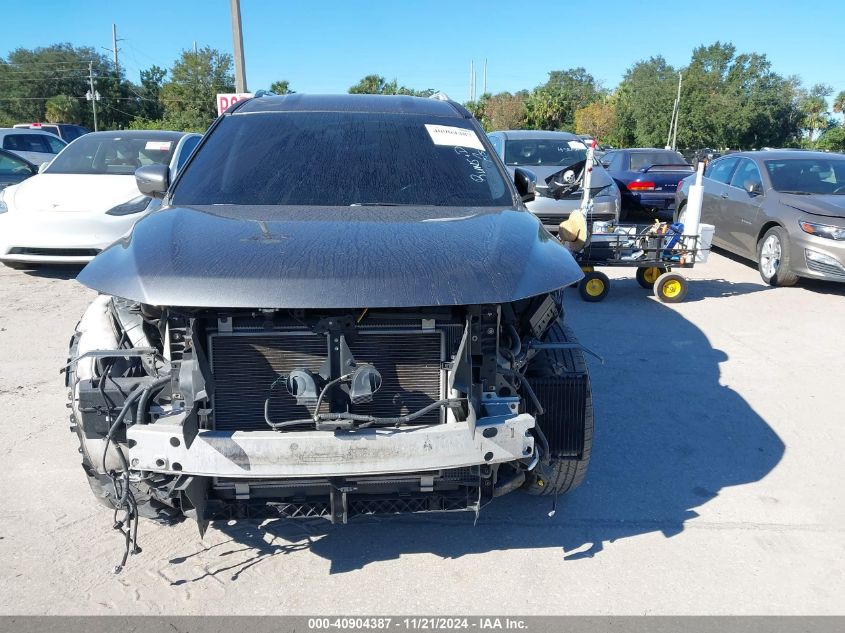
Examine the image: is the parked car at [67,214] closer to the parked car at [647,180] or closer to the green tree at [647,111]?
the parked car at [647,180]

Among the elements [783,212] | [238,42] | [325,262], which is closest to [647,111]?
[238,42]

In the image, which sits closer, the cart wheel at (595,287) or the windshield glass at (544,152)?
the cart wheel at (595,287)

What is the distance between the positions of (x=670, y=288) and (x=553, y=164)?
3685 millimetres

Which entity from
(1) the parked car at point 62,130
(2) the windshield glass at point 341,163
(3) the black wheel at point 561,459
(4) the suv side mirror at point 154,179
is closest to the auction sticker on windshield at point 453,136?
(2) the windshield glass at point 341,163

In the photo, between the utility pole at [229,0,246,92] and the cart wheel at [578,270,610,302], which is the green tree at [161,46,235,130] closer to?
the utility pole at [229,0,246,92]

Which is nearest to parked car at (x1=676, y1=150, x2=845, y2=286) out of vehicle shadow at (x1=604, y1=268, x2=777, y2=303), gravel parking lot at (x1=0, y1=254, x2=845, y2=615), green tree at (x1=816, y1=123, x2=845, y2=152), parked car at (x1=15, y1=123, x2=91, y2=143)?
vehicle shadow at (x1=604, y1=268, x2=777, y2=303)

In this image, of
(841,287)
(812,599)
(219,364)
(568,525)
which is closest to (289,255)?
(219,364)

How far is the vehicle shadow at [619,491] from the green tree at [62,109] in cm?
6372

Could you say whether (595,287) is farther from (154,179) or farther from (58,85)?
(58,85)

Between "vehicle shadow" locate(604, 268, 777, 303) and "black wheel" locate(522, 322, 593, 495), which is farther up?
"black wheel" locate(522, 322, 593, 495)

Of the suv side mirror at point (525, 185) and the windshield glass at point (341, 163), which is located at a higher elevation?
the windshield glass at point (341, 163)

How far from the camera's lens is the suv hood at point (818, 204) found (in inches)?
312

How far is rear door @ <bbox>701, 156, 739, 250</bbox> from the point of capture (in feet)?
32.6

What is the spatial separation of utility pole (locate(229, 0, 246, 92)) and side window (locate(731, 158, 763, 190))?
30.2 ft
